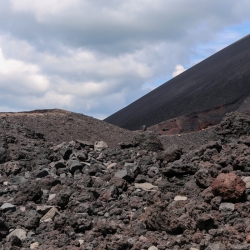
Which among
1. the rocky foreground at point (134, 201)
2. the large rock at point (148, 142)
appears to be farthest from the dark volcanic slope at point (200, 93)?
the rocky foreground at point (134, 201)

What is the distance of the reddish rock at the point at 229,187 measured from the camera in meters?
4.71

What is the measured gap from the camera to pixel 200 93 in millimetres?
25766

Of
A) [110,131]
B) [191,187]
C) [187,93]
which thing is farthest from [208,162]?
[187,93]

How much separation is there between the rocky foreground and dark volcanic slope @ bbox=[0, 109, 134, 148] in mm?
6104

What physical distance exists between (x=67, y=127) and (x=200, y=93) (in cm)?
1279

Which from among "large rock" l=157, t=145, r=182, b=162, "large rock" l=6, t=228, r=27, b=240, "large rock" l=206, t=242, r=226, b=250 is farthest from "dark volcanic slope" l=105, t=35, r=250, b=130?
"large rock" l=206, t=242, r=226, b=250

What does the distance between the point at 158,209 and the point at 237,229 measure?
0.92 meters

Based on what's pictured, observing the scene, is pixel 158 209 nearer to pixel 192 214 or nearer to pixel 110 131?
pixel 192 214

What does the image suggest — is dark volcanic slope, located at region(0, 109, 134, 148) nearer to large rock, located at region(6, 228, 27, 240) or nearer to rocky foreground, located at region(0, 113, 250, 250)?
rocky foreground, located at region(0, 113, 250, 250)

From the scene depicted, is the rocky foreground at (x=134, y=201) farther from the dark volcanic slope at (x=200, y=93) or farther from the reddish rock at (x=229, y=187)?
the dark volcanic slope at (x=200, y=93)

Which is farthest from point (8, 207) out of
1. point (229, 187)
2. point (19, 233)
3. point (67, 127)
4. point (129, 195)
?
point (67, 127)

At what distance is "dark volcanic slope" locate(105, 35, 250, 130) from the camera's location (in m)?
23.1

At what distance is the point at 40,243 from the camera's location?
5.02m

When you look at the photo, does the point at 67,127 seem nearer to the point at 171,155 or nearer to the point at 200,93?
the point at 171,155
